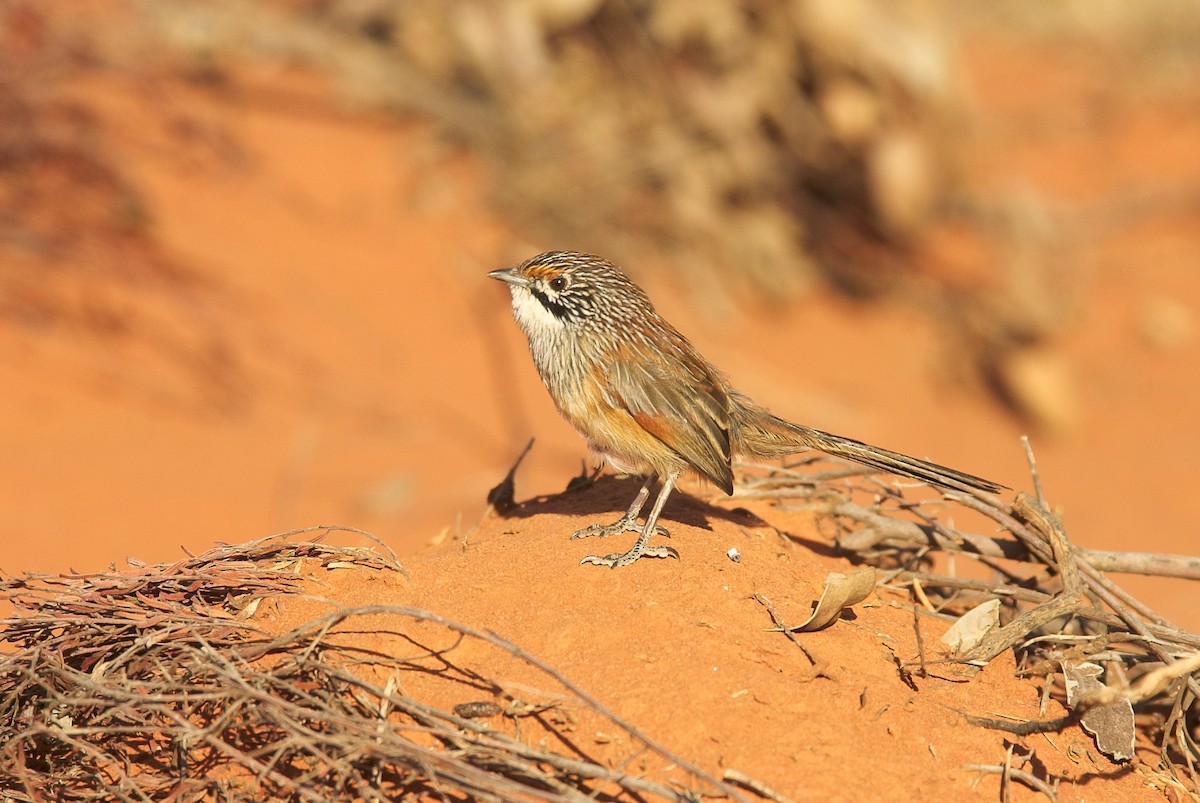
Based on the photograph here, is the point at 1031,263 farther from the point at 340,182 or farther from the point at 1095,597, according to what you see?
the point at 1095,597

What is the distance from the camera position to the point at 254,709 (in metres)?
3.21

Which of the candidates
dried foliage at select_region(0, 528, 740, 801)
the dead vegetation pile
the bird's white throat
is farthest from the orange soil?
the bird's white throat

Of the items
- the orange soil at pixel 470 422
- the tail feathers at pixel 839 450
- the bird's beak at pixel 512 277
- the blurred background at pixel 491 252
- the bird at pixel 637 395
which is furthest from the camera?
the blurred background at pixel 491 252

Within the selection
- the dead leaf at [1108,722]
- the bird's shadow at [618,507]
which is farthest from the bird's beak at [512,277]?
the dead leaf at [1108,722]

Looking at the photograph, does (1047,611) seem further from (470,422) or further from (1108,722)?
(470,422)

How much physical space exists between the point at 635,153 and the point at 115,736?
33.1 feet

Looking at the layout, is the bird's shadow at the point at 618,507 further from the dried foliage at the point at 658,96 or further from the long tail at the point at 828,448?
the dried foliage at the point at 658,96

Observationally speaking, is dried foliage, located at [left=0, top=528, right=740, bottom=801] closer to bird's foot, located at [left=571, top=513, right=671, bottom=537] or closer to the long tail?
bird's foot, located at [left=571, top=513, right=671, bottom=537]

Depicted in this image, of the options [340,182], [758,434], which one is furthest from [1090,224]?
[758,434]

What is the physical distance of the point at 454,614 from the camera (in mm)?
3686

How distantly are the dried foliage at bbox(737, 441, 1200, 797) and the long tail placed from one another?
0.38ft

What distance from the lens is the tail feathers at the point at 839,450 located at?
425cm

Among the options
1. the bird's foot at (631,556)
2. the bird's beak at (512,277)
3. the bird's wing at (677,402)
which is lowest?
the bird's foot at (631,556)

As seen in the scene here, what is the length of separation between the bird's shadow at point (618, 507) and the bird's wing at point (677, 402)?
254 millimetres
